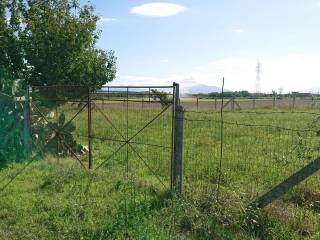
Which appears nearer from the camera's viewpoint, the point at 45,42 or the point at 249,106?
the point at 45,42

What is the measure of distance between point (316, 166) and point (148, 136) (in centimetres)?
854

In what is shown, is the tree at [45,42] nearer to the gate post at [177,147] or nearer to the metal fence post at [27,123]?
the metal fence post at [27,123]

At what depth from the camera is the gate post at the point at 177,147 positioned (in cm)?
724

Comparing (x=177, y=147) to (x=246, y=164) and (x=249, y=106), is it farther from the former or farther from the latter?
(x=249, y=106)

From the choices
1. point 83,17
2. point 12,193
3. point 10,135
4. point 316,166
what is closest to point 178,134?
point 316,166

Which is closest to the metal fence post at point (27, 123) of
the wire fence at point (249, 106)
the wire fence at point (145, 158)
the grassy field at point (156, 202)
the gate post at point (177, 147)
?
the wire fence at point (145, 158)

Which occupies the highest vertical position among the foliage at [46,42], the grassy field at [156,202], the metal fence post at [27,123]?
the foliage at [46,42]

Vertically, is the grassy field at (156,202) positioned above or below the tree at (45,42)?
below

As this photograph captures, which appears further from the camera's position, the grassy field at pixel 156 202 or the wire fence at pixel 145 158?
the wire fence at pixel 145 158

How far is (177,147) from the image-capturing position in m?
7.35

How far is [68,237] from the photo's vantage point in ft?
18.5

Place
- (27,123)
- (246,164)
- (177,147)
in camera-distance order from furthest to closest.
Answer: (27,123), (246,164), (177,147)

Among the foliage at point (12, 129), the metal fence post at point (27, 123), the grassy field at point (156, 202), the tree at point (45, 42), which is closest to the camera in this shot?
the grassy field at point (156, 202)

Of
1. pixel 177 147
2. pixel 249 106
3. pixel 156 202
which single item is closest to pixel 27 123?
pixel 177 147
